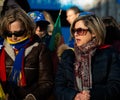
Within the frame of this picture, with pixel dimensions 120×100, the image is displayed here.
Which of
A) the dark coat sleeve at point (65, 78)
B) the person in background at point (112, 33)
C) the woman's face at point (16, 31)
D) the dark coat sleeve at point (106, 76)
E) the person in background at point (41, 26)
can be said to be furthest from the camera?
the person in background at point (41, 26)

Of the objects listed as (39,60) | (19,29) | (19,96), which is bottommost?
(19,96)

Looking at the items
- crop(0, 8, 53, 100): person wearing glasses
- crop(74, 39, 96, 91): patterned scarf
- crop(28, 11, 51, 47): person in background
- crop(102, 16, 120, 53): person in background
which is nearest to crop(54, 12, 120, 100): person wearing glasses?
crop(74, 39, 96, 91): patterned scarf

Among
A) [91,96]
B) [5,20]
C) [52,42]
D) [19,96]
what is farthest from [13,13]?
[52,42]

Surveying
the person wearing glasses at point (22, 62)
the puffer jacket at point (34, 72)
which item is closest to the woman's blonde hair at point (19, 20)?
the person wearing glasses at point (22, 62)

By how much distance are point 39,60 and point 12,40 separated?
31cm

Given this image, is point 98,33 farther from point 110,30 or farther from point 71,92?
point 110,30

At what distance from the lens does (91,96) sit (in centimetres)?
387

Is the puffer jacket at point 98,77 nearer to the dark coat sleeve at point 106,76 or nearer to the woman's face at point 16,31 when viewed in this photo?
the dark coat sleeve at point 106,76

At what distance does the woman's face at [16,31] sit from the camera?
164 inches

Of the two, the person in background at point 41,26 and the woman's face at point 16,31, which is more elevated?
the woman's face at point 16,31

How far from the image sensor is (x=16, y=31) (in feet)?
13.7

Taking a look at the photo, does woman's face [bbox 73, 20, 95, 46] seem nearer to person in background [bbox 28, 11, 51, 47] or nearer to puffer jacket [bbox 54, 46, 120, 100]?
puffer jacket [bbox 54, 46, 120, 100]

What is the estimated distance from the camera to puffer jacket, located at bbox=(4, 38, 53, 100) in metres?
4.10

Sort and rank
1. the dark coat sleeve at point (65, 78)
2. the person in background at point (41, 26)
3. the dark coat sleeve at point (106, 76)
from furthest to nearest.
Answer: the person in background at point (41, 26), the dark coat sleeve at point (65, 78), the dark coat sleeve at point (106, 76)
